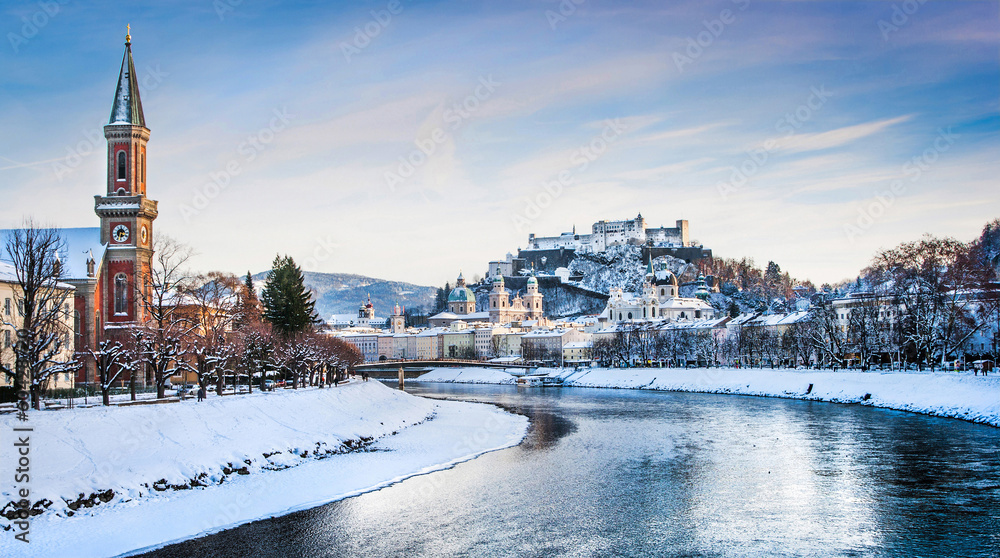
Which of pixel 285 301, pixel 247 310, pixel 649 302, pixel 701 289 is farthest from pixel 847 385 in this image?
pixel 701 289

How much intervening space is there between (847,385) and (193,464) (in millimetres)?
44582

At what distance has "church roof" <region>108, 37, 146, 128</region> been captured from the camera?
48.3 metres

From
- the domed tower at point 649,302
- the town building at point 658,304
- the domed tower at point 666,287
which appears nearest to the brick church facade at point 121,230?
the town building at point 658,304

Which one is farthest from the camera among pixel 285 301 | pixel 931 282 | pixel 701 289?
pixel 701 289

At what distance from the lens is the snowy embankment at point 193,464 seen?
20047mm

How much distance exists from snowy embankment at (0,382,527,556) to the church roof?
2043 cm

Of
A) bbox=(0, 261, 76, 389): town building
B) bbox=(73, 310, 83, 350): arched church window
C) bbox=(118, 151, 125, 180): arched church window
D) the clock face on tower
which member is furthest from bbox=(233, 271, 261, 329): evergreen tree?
bbox=(0, 261, 76, 389): town building

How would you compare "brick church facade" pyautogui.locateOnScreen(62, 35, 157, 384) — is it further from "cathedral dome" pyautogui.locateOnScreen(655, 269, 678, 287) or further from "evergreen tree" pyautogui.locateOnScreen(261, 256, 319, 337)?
"cathedral dome" pyautogui.locateOnScreen(655, 269, 678, 287)

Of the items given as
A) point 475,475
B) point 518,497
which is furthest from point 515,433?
point 518,497

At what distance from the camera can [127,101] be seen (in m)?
48.8

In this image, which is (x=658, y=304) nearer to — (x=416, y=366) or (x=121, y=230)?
(x=416, y=366)

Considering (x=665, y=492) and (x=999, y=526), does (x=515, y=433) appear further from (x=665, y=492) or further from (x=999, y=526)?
(x=999, y=526)

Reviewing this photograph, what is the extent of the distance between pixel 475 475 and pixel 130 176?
3061 centimetres

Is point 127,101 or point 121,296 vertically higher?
point 127,101
